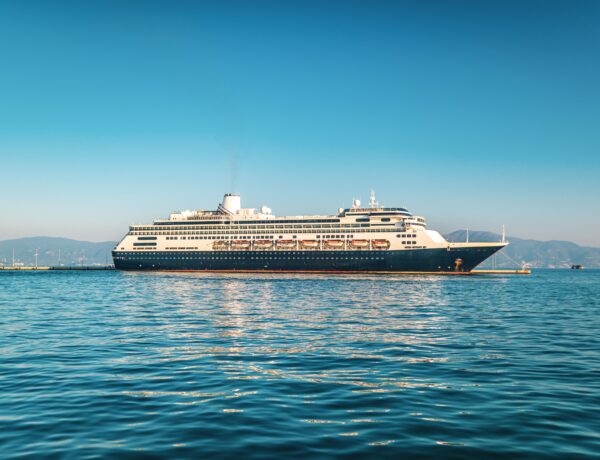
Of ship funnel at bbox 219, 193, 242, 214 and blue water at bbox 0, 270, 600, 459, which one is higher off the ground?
ship funnel at bbox 219, 193, 242, 214

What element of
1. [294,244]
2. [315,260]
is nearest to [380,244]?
[315,260]

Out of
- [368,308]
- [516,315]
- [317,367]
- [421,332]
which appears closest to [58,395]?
[317,367]

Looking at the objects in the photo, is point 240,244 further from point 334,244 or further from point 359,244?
point 359,244

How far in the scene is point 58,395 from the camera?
1309cm

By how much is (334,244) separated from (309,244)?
19.3 ft

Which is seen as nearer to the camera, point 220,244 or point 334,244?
point 334,244

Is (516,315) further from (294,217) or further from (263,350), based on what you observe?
(294,217)

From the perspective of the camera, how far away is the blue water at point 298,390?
9547 millimetres

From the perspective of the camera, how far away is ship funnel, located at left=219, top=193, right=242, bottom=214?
133 metres

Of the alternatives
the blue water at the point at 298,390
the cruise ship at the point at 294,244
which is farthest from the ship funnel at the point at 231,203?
the blue water at the point at 298,390

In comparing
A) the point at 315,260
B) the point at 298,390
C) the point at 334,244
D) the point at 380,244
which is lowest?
the point at 298,390

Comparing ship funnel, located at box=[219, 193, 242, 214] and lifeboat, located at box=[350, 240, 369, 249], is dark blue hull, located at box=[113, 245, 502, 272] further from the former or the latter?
ship funnel, located at box=[219, 193, 242, 214]

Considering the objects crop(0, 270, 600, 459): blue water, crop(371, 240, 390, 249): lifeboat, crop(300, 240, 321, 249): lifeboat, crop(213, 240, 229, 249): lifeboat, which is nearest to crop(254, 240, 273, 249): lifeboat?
crop(213, 240, 229, 249): lifeboat

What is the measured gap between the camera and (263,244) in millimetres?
119000
